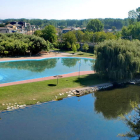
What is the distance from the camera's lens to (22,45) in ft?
135

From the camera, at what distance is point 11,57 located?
134 ft

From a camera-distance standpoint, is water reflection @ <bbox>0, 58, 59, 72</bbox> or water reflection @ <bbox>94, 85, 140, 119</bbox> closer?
water reflection @ <bbox>94, 85, 140, 119</bbox>

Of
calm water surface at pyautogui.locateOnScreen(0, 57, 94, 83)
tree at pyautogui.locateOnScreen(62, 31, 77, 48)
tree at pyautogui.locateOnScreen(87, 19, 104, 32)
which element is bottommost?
calm water surface at pyautogui.locateOnScreen(0, 57, 94, 83)

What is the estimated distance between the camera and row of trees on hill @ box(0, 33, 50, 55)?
40.8 m

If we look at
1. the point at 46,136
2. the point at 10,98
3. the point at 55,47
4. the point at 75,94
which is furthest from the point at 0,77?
the point at 55,47

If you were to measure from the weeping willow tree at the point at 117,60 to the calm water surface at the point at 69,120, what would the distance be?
4158mm

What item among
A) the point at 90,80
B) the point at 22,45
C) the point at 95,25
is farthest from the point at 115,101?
the point at 95,25

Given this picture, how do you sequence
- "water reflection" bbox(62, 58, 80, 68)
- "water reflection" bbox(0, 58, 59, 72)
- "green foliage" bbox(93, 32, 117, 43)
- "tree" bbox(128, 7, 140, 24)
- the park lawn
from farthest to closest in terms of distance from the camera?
"tree" bbox(128, 7, 140, 24) < "green foliage" bbox(93, 32, 117, 43) < "water reflection" bbox(62, 58, 80, 68) < "water reflection" bbox(0, 58, 59, 72) < the park lawn

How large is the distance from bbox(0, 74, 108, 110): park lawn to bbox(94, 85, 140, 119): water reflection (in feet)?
9.91

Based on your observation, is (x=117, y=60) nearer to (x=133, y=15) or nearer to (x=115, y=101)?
(x=115, y=101)

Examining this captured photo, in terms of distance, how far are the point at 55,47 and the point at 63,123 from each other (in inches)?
1699

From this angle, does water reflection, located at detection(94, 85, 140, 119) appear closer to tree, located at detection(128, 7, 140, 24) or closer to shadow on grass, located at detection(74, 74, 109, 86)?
shadow on grass, located at detection(74, 74, 109, 86)

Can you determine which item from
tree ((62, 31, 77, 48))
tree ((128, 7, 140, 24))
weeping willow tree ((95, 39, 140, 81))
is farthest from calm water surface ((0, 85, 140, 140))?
tree ((128, 7, 140, 24))

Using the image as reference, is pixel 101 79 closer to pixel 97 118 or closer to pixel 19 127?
pixel 97 118
